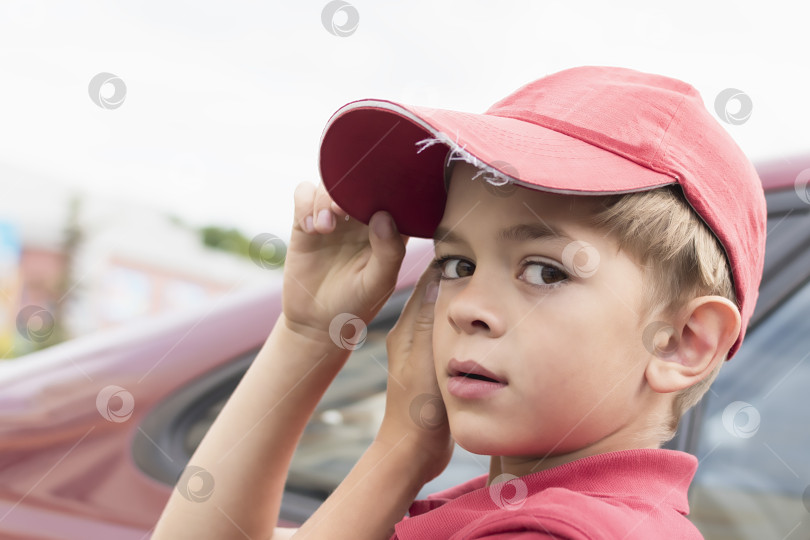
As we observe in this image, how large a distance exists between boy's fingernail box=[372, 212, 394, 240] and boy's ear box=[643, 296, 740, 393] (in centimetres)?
50

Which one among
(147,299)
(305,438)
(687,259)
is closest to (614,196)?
(687,259)

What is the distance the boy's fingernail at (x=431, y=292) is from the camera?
1.42 metres

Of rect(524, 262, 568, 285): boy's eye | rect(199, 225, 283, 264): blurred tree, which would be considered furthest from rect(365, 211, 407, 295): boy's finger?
rect(199, 225, 283, 264): blurred tree

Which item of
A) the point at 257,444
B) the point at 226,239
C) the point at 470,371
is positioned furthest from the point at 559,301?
the point at 226,239

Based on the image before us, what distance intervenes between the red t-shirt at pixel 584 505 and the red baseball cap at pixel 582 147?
0.32 metres

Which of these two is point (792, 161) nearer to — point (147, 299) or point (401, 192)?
point (401, 192)

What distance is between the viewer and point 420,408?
A: 1.35 m

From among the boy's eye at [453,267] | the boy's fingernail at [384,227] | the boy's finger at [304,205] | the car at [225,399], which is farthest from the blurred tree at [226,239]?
the boy's eye at [453,267]

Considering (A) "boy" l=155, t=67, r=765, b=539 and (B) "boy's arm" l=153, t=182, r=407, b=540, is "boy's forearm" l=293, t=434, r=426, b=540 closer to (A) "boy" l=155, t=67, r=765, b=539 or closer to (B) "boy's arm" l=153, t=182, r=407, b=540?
(A) "boy" l=155, t=67, r=765, b=539

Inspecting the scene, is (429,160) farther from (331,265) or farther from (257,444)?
(257,444)

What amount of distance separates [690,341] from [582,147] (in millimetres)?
347

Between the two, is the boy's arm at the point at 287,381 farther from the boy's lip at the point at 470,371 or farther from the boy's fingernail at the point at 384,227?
the boy's lip at the point at 470,371

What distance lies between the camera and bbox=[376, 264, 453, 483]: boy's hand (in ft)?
4.39

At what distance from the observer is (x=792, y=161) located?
1720mm
